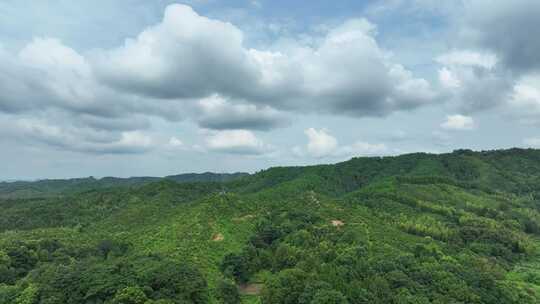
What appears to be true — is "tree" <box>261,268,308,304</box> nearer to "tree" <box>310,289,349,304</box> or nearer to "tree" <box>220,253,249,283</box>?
"tree" <box>310,289,349,304</box>

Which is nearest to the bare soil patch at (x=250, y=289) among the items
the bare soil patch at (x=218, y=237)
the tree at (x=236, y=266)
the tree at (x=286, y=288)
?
the tree at (x=236, y=266)

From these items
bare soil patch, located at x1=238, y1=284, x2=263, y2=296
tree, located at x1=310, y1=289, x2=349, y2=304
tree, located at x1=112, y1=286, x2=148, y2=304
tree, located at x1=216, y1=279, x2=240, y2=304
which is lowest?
bare soil patch, located at x1=238, y1=284, x2=263, y2=296

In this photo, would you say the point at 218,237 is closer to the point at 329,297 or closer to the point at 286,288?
the point at 286,288

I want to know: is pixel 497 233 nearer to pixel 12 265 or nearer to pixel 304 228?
pixel 304 228

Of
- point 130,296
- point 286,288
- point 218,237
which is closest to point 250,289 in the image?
point 218,237

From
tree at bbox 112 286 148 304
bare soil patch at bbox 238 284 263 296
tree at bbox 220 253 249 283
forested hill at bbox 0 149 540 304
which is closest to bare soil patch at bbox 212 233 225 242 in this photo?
forested hill at bbox 0 149 540 304

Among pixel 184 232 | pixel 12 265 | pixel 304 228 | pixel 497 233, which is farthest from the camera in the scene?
pixel 497 233

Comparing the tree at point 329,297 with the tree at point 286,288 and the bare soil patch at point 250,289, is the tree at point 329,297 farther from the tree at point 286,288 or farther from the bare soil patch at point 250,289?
the bare soil patch at point 250,289

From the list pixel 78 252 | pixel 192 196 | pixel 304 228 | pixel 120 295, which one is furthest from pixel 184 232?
pixel 192 196
